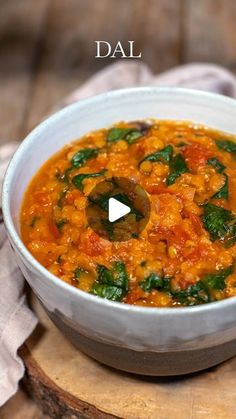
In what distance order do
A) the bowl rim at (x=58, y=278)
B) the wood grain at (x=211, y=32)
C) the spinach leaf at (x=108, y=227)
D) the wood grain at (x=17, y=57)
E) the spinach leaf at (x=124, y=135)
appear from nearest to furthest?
1. the bowl rim at (x=58, y=278)
2. the spinach leaf at (x=108, y=227)
3. the spinach leaf at (x=124, y=135)
4. the wood grain at (x=17, y=57)
5. the wood grain at (x=211, y=32)

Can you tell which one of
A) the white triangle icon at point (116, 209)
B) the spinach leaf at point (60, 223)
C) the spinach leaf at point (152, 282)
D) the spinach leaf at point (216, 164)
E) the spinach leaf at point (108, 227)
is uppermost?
the spinach leaf at point (216, 164)

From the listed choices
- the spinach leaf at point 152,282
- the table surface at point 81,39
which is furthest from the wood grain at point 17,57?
the spinach leaf at point 152,282

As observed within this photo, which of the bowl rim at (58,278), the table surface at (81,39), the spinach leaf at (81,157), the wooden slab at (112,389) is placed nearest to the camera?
the bowl rim at (58,278)

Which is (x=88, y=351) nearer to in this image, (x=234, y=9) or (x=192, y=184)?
(x=192, y=184)

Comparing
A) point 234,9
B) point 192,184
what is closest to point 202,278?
point 192,184

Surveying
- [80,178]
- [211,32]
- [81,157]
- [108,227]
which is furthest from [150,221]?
[211,32]

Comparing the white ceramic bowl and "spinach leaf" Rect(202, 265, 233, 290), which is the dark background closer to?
the white ceramic bowl

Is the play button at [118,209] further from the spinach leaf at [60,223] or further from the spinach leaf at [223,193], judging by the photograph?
the spinach leaf at [223,193]
